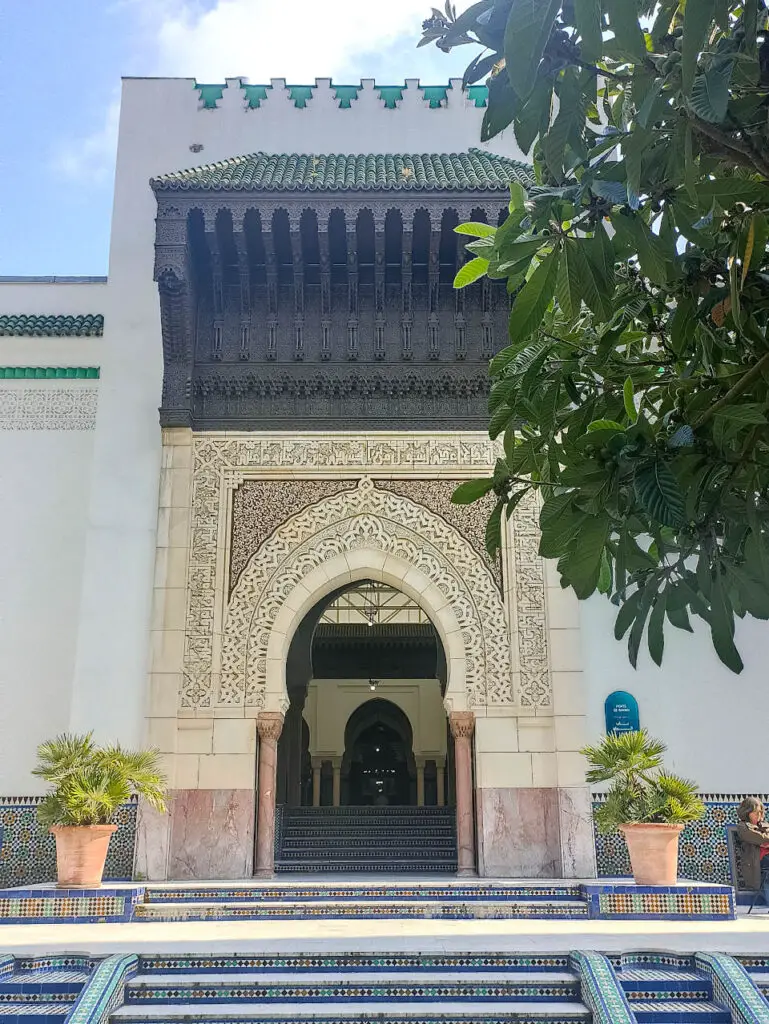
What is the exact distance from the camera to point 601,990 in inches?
114

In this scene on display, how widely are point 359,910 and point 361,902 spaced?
0.07 metres

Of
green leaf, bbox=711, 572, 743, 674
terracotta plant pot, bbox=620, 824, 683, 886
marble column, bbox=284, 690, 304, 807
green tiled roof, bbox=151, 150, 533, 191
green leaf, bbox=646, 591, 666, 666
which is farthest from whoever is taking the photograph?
marble column, bbox=284, 690, 304, 807

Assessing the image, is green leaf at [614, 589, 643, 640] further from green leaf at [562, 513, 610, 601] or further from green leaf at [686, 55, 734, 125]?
green leaf at [686, 55, 734, 125]

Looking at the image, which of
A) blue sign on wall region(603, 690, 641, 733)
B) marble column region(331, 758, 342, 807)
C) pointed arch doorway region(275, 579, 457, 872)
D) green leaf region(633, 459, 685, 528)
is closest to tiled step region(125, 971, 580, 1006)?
blue sign on wall region(603, 690, 641, 733)

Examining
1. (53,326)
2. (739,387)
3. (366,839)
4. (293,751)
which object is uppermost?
(53,326)

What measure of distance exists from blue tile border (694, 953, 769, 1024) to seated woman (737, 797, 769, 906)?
182cm

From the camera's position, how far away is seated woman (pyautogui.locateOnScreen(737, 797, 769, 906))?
4.80 metres

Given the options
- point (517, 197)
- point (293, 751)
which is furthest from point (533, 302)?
point (293, 751)

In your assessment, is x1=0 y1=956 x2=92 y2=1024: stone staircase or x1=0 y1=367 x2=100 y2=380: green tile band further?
x1=0 y1=367 x2=100 y2=380: green tile band

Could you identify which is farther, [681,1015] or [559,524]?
[681,1015]

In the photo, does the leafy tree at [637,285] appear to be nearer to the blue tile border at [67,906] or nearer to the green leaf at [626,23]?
the green leaf at [626,23]

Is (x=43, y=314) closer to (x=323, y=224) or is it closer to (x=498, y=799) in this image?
(x=323, y=224)

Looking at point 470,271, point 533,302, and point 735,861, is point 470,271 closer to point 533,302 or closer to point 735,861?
point 533,302

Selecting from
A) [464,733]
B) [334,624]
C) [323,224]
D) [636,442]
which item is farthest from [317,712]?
[636,442]
